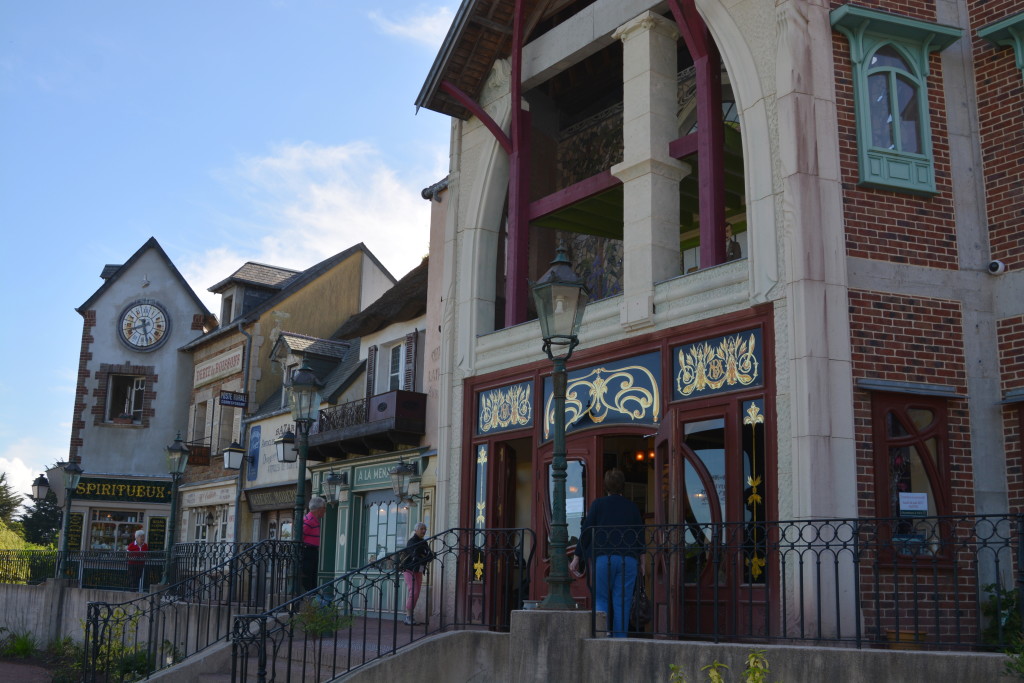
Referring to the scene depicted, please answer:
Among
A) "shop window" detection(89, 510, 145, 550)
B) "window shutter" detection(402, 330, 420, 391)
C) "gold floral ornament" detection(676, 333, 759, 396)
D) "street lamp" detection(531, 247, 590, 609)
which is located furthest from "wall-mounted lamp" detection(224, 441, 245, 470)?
"street lamp" detection(531, 247, 590, 609)

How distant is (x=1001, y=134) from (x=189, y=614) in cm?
1170

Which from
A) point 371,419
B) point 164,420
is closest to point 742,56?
point 371,419

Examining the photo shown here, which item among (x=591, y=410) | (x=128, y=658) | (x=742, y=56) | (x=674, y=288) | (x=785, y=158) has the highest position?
(x=742, y=56)

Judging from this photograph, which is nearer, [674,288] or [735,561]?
[735,561]

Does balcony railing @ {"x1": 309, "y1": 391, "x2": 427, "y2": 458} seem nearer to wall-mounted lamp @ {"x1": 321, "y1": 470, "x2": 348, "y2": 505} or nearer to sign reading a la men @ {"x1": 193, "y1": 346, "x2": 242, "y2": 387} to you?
wall-mounted lamp @ {"x1": 321, "y1": 470, "x2": 348, "y2": 505}

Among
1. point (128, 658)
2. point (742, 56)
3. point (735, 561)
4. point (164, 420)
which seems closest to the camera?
point (735, 561)

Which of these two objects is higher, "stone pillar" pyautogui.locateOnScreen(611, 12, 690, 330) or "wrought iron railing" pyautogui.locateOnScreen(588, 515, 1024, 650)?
"stone pillar" pyautogui.locateOnScreen(611, 12, 690, 330)

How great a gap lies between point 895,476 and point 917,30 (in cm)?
474

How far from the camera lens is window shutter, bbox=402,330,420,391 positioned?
2105cm

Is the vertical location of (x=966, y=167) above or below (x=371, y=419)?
above

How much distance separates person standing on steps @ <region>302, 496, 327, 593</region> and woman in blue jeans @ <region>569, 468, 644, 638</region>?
17.3 ft

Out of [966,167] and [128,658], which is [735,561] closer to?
[966,167]

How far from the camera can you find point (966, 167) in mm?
11562

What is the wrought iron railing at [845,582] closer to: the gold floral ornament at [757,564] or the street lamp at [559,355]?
the gold floral ornament at [757,564]
